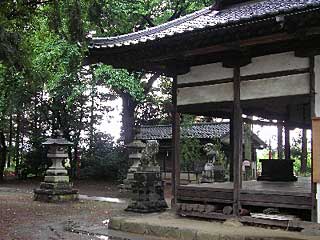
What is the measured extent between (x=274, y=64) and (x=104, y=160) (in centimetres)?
2472

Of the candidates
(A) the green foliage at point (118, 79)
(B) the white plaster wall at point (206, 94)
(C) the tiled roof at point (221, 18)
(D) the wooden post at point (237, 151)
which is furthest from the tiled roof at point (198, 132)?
(D) the wooden post at point (237, 151)

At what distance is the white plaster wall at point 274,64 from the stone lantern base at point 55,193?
1163 centimetres

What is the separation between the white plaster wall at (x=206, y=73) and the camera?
10398mm

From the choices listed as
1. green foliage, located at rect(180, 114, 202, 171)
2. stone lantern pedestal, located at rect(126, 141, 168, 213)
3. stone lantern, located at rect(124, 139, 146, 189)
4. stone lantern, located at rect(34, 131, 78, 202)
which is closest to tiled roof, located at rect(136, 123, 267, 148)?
green foliage, located at rect(180, 114, 202, 171)

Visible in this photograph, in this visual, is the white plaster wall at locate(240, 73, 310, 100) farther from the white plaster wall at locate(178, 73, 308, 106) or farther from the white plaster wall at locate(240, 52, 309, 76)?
the white plaster wall at locate(240, 52, 309, 76)

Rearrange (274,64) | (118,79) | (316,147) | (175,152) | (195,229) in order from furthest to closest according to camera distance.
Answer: (118,79) < (175,152) < (274,64) < (195,229) < (316,147)

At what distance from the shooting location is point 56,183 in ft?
62.6

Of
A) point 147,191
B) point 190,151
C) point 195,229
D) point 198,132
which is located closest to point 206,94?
point 195,229

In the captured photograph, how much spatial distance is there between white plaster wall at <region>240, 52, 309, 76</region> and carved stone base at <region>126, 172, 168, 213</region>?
517 centimetres

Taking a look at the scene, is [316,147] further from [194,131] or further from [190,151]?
[194,131]

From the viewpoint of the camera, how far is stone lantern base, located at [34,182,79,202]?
1864cm

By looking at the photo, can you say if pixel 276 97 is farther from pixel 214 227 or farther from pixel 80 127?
pixel 80 127

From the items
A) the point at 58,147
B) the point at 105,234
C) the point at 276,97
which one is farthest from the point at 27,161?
the point at 276,97

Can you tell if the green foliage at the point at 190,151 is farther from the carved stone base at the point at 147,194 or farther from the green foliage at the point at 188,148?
the carved stone base at the point at 147,194
